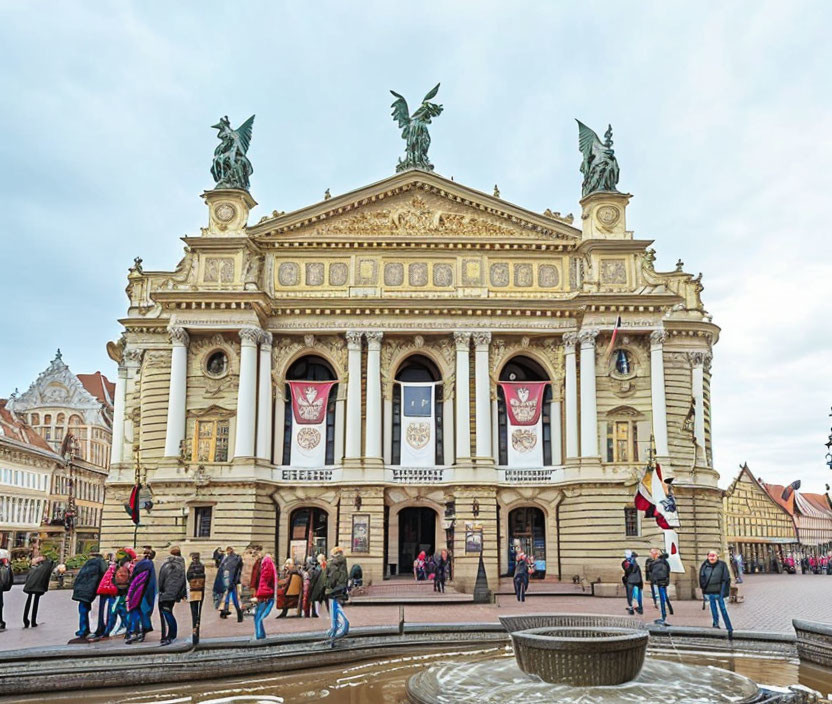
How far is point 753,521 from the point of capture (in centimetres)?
10838

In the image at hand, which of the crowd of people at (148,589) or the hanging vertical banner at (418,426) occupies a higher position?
the hanging vertical banner at (418,426)

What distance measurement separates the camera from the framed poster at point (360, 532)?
42.2m

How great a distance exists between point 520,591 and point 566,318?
54.1ft

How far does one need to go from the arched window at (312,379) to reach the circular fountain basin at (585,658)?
3279 cm

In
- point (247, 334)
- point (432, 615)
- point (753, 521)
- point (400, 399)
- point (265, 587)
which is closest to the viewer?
point (265, 587)

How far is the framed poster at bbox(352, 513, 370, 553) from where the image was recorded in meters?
42.2

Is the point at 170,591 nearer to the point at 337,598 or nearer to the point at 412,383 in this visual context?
the point at 337,598

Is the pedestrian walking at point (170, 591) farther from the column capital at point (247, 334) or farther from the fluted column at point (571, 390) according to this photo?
the fluted column at point (571, 390)

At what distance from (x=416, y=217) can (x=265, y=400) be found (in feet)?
42.7

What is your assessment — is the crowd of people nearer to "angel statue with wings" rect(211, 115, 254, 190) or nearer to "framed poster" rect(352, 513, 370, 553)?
"framed poster" rect(352, 513, 370, 553)

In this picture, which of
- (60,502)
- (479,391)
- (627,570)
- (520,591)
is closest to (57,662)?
(627,570)

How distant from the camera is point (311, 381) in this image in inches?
1807

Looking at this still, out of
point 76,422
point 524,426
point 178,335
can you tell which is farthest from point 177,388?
point 76,422

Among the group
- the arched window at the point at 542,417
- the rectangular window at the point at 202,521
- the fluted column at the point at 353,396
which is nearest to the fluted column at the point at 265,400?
the rectangular window at the point at 202,521
